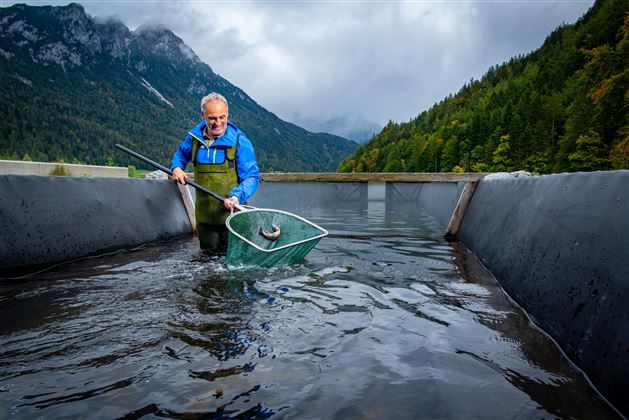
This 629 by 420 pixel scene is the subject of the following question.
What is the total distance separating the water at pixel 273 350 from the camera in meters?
2.08

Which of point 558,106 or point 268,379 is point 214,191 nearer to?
point 268,379

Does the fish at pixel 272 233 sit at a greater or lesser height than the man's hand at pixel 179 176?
lesser

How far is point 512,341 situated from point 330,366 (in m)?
1.31

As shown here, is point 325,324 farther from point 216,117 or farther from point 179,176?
point 179,176

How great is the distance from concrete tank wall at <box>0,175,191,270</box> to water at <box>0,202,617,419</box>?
0.40 meters

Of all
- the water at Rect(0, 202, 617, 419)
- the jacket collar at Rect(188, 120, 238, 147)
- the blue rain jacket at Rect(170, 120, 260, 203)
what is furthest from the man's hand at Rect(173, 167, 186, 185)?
the water at Rect(0, 202, 617, 419)

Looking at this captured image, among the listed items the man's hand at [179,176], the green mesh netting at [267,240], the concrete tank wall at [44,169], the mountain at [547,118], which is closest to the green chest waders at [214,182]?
the man's hand at [179,176]

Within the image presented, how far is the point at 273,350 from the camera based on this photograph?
8.93ft

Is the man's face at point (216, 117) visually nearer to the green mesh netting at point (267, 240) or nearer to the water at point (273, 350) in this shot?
the green mesh netting at point (267, 240)

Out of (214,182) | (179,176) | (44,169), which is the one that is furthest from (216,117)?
(44,169)

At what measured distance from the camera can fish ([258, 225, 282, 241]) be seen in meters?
5.40

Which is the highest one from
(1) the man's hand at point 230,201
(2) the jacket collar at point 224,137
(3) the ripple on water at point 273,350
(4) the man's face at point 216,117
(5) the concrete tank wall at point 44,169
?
(4) the man's face at point 216,117

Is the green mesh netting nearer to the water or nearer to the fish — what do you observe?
the fish

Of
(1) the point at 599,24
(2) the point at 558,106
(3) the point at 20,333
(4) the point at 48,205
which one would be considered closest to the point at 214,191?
(4) the point at 48,205
